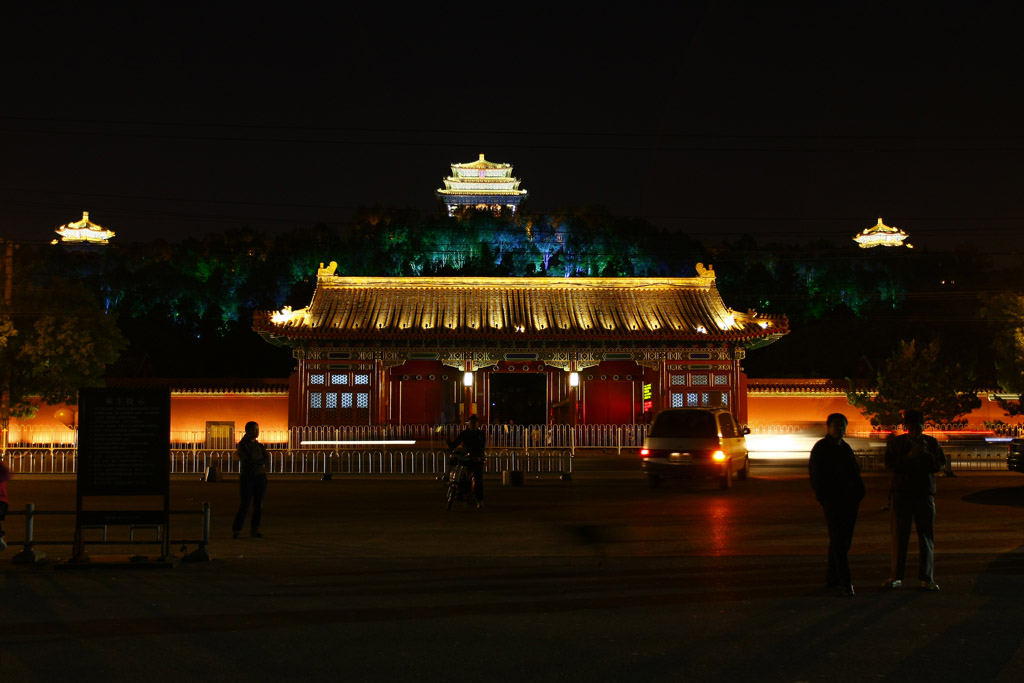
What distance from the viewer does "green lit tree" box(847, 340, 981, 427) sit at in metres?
31.1

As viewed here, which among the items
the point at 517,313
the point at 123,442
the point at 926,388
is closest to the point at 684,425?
the point at 123,442

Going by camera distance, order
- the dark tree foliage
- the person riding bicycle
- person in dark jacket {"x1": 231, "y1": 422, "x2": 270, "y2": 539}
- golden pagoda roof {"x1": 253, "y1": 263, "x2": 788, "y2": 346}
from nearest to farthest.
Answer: person in dark jacket {"x1": 231, "y1": 422, "x2": 270, "y2": 539}
the person riding bicycle
golden pagoda roof {"x1": 253, "y1": 263, "x2": 788, "y2": 346}
the dark tree foliage

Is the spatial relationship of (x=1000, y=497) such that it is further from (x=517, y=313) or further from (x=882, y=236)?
(x=882, y=236)

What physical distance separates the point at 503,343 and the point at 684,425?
15778mm

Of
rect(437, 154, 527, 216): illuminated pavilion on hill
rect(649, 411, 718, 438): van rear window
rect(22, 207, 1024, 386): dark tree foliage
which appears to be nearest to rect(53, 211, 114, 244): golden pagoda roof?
rect(22, 207, 1024, 386): dark tree foliage

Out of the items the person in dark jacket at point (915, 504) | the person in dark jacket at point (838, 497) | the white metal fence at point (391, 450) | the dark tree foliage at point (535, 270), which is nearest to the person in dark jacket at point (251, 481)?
the person in dark jacket at point (838, 497)

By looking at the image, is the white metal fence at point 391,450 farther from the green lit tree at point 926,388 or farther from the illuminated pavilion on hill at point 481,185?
the illuminated pavilion on hill at point 481,185

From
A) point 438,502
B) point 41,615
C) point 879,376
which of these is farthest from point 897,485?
point 879,376

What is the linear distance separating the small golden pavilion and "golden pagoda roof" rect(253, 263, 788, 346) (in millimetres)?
52

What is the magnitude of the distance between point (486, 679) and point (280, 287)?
64.6 m

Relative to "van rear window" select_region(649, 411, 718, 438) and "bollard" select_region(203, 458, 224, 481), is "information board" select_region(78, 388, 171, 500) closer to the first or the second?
"van rear window" select_region(649, 411, 718, 438)

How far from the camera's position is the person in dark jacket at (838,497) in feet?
30.0

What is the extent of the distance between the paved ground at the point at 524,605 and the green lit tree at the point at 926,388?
16434 millimetres

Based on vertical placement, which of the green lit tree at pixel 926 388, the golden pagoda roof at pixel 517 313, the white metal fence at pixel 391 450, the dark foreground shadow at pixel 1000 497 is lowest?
the dark foreground shadow at pixel 1000 497
